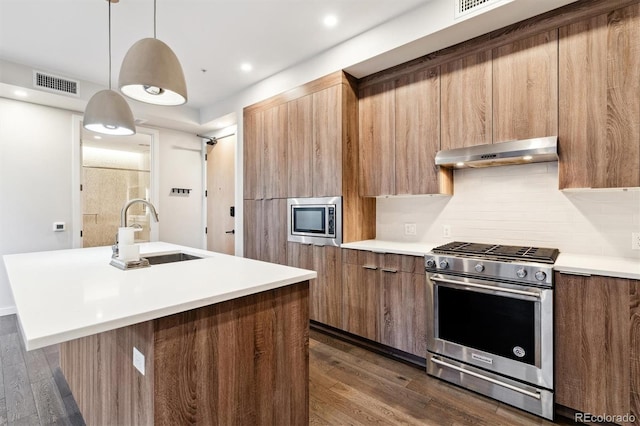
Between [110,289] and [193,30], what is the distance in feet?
8.21

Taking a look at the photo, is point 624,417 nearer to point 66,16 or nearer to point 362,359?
point 362,359

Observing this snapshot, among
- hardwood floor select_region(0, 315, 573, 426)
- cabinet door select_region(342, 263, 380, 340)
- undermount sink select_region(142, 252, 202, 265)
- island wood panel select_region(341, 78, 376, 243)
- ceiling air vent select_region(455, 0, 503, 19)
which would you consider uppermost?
ceiling air vent select_region(455, 0, 503, 19)

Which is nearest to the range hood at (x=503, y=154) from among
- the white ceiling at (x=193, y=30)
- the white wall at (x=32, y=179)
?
the white ceiling at (x=193, y=30)

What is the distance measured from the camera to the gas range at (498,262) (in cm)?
188

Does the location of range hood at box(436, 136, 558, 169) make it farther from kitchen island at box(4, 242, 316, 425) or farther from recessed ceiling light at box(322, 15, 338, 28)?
kitchen island at box(4, 242, 316, 425)

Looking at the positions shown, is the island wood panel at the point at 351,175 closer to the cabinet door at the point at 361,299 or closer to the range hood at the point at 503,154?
the cabinet door at the point at 361,299

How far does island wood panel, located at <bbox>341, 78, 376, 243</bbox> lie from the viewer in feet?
9.87

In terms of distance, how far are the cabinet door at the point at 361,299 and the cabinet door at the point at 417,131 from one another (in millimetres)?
854

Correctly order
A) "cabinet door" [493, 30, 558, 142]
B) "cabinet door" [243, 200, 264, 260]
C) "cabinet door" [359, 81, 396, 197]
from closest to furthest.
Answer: "cabinet door" [493, 30, 558, 142] → "cabinet door" [359, 81, 396, 197] → "cabinet door" [243, 200, 264, 260]

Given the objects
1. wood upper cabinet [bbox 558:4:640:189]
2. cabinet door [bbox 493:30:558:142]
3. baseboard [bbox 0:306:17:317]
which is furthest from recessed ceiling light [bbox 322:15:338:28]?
baseboard [bbox 0:306:17:317]

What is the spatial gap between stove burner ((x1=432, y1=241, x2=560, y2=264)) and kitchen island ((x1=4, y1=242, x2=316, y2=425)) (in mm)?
1336

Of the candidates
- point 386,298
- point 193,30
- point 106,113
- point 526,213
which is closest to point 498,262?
point 526,213

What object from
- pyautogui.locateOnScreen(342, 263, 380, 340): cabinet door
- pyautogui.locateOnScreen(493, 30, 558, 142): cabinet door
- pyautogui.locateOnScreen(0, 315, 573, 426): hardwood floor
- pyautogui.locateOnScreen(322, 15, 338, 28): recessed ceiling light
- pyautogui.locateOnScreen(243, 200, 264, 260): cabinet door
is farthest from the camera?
pyautogui.locateOnScreen(243, 200, 264, 260): cabinet door

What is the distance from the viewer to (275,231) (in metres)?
3.63
